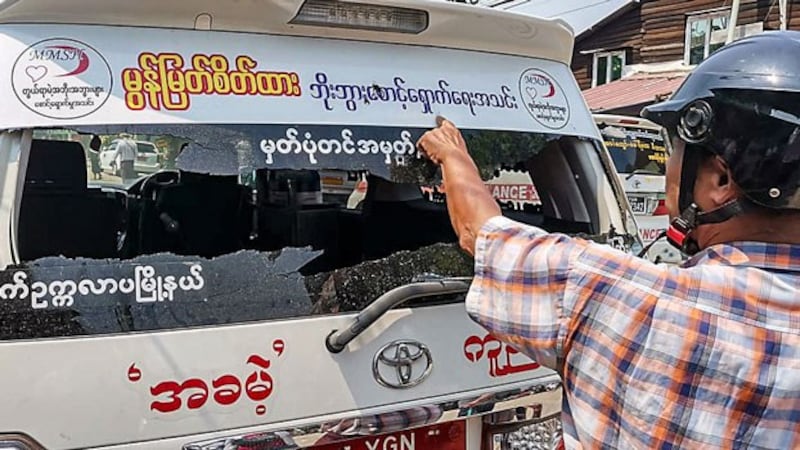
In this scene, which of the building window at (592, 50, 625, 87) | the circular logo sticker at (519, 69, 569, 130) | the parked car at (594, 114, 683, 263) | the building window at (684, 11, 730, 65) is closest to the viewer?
the circular logo sticker at (519, 69, 569, 130)

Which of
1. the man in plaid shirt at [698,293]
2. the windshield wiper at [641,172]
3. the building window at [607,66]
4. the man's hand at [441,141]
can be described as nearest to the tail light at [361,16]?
the man's hand at [441,141]

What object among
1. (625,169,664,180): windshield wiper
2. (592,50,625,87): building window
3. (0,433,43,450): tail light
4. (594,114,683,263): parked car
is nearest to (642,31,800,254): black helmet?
(0,433,43,450): tail light

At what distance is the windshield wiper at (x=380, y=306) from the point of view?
2.14 meters

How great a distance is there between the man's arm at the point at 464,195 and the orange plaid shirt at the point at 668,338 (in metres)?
0.20

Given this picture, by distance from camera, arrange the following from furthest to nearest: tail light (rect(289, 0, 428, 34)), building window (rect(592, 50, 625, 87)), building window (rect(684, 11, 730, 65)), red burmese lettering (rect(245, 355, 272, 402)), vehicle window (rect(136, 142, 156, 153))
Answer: building window (rect(592, 50, 625, 87)) → building window (rect(684, 11, 730, 65)) → tail light (rect(289, 0, 428, 34)) → vehicle window (rect(136, 142, 156, 153)) → red burmese lettering (rect(245, 355, 272, 402))

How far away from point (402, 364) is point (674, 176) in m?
0.98

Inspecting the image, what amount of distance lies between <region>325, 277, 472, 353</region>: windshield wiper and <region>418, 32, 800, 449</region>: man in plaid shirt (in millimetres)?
616

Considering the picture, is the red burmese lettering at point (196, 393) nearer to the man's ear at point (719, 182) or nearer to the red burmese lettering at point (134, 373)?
the red burmese lettering at point (134, 373)

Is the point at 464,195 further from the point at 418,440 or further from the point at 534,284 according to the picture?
the point at 418,440

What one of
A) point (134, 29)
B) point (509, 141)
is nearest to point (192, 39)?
point (134, 29)

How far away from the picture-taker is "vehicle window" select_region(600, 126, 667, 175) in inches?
352

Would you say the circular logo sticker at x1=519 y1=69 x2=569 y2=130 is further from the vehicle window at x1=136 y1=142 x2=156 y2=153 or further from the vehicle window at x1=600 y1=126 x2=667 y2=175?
the vehicle window at x1=600 y1=126 x2=667 y2=175

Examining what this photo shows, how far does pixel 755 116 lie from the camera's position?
1.43 metres

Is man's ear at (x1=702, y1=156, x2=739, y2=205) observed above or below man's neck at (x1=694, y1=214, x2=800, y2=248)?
above
